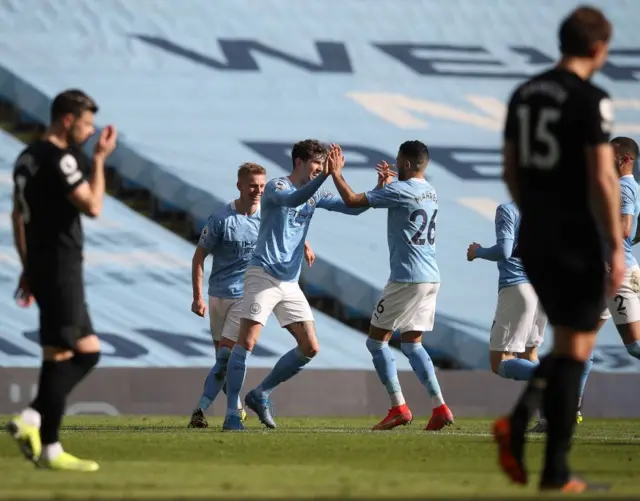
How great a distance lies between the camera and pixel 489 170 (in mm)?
22641

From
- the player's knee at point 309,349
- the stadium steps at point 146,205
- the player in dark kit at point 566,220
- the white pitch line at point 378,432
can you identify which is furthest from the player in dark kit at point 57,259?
the stadium steps at point 146,205

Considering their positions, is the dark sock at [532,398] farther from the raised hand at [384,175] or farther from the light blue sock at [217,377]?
the light blue sock at [217,377]

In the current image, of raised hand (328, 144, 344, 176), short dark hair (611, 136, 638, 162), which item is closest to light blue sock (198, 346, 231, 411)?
raised hand (328, 144, 344, 176)

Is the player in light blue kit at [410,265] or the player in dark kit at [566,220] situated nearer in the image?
the player in dark kit at [566,220]

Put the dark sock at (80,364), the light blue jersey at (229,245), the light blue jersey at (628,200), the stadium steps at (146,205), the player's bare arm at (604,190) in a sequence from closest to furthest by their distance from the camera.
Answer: the player's bare arm at (604,190) < the dark sock at (80,364) < the light blue jersey at (628,200) < the light blue jersey at (229,245) < the stadium steps at (146,205)

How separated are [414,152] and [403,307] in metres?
1.21

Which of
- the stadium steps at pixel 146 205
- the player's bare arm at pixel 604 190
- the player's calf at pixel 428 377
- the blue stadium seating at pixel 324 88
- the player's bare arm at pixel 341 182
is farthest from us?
the blue stadium seating at pixel 324 88

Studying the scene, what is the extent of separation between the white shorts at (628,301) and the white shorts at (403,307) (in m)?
1.44

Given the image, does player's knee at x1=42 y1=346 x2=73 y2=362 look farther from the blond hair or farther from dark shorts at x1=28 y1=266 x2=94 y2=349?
the blond hair

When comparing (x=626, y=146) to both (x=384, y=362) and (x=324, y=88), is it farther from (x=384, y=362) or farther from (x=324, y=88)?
(x=324, y=88)

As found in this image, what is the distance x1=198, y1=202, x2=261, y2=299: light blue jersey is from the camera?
11.8 meters

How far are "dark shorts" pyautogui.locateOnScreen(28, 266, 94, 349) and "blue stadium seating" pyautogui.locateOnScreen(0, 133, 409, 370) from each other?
36.3 feet

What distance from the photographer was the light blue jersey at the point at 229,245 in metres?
11.8

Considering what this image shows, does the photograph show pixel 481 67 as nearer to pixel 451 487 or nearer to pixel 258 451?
pixel 258 451
